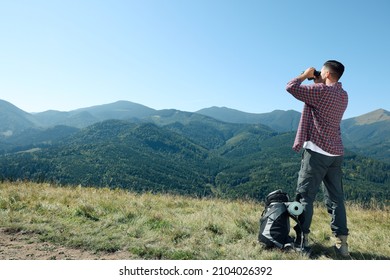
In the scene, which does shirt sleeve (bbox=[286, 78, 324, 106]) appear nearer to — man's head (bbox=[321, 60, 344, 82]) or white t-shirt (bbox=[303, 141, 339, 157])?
man's head (bbox=[321, 60, 344, 82])

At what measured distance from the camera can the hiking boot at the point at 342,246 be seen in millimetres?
5301

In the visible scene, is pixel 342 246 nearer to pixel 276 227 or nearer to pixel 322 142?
pixel 276 227

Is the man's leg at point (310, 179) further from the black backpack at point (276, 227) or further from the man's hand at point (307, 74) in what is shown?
the man's hand at point (307, 74)

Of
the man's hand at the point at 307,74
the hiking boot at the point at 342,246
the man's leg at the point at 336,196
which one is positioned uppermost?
the man's hand at the point at 307,74

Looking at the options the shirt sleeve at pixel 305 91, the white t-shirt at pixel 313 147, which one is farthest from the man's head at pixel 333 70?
the white t-shirt at pixel 313 147

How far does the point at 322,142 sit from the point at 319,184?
2.46 ft

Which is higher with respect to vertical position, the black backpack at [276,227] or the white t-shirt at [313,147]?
the white t-shirt at [313,147]

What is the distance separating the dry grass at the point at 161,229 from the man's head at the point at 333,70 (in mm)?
3117

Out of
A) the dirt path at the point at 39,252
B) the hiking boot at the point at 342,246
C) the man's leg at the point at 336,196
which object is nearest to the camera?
the dirt path at the point at 39,252

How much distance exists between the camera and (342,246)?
535cm
